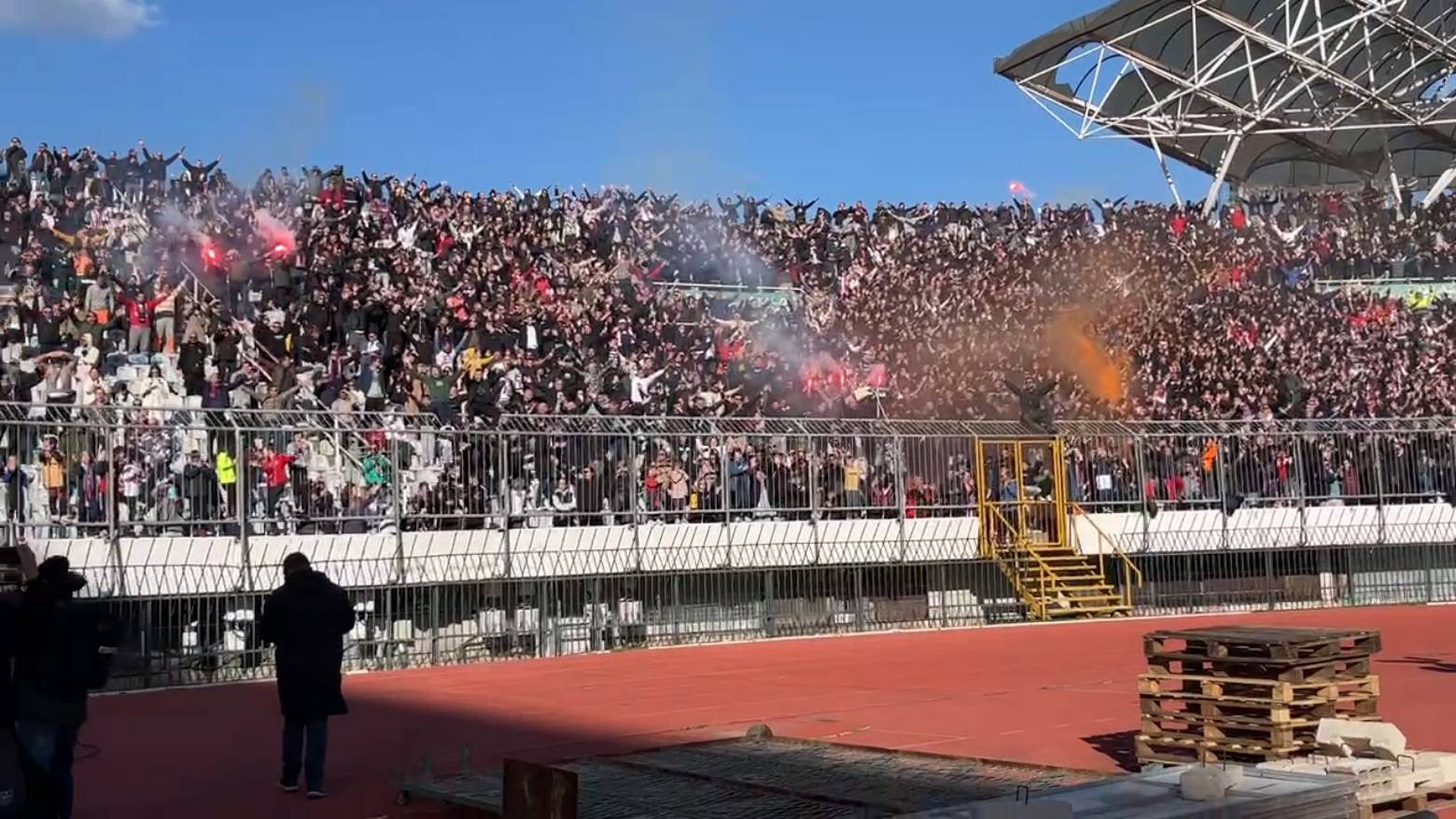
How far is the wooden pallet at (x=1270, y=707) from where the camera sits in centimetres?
982

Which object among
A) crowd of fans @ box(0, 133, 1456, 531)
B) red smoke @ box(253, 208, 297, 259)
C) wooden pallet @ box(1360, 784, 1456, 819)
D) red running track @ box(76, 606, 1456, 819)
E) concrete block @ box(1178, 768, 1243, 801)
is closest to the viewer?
concrete block @ box(1178, 768, 1243, 801)

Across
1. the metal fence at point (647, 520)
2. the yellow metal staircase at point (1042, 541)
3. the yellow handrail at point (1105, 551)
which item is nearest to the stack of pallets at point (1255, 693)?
the metal fence at point (647, 520)

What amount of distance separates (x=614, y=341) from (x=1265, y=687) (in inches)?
741


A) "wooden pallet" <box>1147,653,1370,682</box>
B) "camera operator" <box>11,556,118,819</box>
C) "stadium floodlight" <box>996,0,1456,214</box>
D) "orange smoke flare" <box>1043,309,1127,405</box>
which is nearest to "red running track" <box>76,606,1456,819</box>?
"wooden pallet" <box>1147,653,1370,682</box>

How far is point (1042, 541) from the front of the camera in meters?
26.5

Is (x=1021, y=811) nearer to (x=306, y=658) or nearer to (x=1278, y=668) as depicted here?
(x=1278, y=668)

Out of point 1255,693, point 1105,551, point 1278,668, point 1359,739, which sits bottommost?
point 1359,739

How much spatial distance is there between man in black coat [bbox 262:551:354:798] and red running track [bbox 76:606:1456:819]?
33 centimetres

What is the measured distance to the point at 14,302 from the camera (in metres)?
22.3

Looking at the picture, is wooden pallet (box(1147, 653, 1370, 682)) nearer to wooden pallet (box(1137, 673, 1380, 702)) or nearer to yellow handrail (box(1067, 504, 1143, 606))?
wooden pallet (box(1137, 673, 1380, 702))

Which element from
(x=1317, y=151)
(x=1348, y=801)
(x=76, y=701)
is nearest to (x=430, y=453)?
(x=76, y=701)

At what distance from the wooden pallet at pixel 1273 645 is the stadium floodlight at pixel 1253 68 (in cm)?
3531

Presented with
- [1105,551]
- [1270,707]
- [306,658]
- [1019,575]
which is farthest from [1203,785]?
[1105,551]

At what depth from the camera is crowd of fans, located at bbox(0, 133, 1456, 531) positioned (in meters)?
20.1
